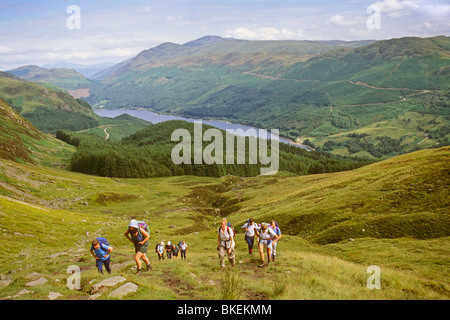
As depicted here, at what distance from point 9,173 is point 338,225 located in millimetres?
88055

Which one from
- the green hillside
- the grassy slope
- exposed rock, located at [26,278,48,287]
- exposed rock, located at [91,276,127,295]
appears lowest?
the grassy slope

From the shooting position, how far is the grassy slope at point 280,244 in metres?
16.6

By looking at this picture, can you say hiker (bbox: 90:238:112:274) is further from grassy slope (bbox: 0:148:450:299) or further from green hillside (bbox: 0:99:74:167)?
green hillside (bbox: 0:99:74:167)

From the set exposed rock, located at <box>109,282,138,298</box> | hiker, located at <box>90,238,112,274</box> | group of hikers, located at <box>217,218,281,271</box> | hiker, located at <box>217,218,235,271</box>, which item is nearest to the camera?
exposed rock, located at <box>109,282,138,298</box>

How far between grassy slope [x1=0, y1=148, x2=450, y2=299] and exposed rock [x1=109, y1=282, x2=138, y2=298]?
349 mm

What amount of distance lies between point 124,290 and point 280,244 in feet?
83.1

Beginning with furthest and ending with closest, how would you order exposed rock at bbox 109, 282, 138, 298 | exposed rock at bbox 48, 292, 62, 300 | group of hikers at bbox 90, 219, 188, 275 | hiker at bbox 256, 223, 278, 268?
hiker at bbox 256, 223, 278, 268 → group of hikers at bbox 90, 219, 188, 275 → exposed rock at bbox 48, 292, 62, 300 → exposed rock at bbox 109, 282, 138, 298

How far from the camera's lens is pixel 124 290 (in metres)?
14.5

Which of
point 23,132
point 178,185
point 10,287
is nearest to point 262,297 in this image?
point 10,287

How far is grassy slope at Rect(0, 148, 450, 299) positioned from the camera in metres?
16.6

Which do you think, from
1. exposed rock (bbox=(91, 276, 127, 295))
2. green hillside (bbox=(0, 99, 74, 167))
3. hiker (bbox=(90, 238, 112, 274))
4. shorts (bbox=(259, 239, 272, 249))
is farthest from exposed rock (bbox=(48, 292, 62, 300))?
green hillside (bbox=(0, 99, 74, 167))

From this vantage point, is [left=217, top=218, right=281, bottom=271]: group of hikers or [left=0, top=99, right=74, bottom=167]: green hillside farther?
[left=0, top=99, right=74, bottom=167]: green hillside

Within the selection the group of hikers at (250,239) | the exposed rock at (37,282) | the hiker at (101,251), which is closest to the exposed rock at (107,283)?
the hiker at (101,251)

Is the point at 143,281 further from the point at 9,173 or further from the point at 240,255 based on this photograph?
the point at 9,173
